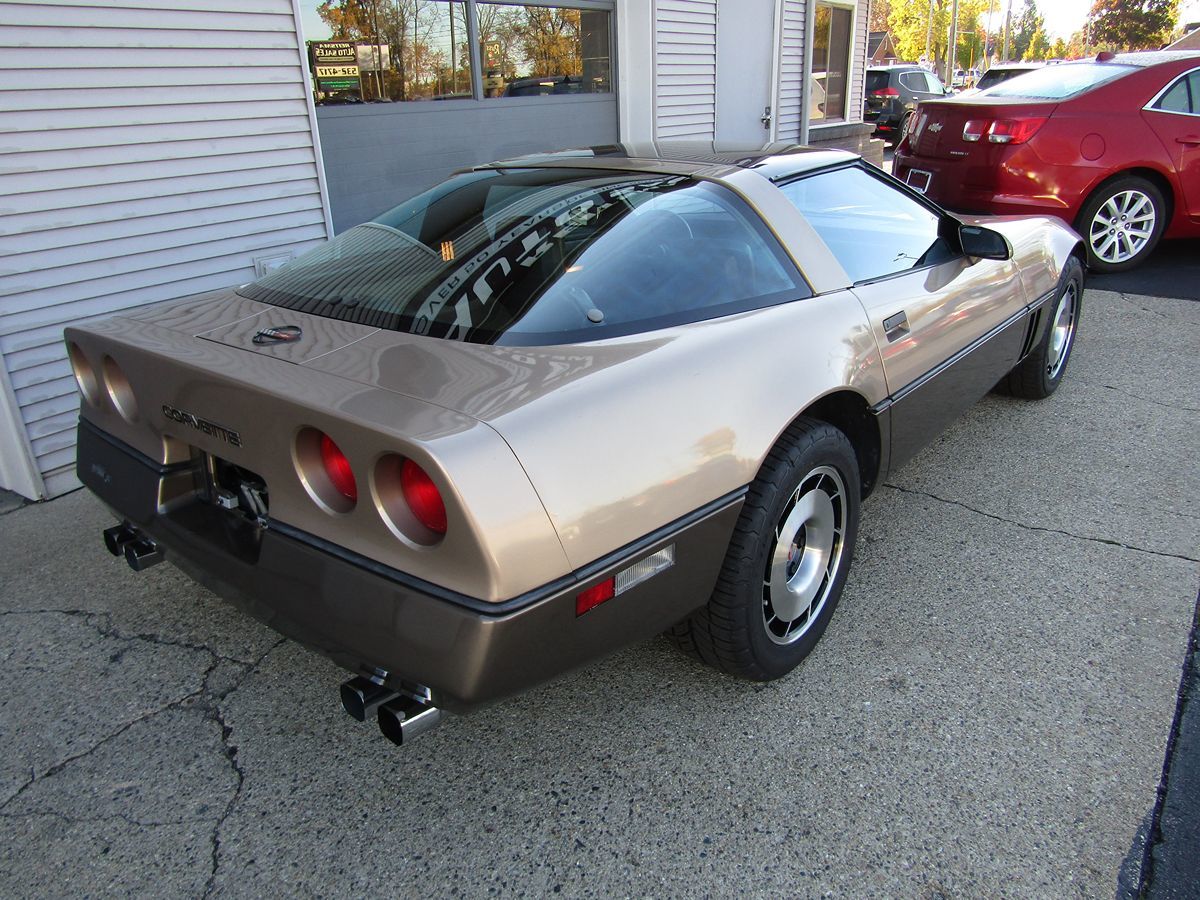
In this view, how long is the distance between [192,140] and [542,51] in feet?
11.7

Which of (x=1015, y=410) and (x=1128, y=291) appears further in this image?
(x=1128, y=291)

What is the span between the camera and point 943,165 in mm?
7254

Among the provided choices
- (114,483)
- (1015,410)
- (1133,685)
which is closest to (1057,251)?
(1015,410)

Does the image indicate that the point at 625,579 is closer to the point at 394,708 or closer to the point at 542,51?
the point at 394,708

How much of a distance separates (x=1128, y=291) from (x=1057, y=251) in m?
3.15

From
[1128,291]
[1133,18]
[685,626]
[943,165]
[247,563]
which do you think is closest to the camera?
[247,563]

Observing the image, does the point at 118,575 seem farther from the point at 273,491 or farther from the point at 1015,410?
the point at 1015,410

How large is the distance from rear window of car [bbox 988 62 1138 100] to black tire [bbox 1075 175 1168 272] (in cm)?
82

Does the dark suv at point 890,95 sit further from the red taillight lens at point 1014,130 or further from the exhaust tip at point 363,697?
the exhaust tip at point 363,697

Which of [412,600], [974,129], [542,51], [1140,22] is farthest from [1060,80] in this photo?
[1140,22]

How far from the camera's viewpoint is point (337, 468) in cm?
190

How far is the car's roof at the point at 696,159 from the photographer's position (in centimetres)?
286

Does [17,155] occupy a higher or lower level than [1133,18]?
lower

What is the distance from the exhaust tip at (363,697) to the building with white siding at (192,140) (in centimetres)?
292
